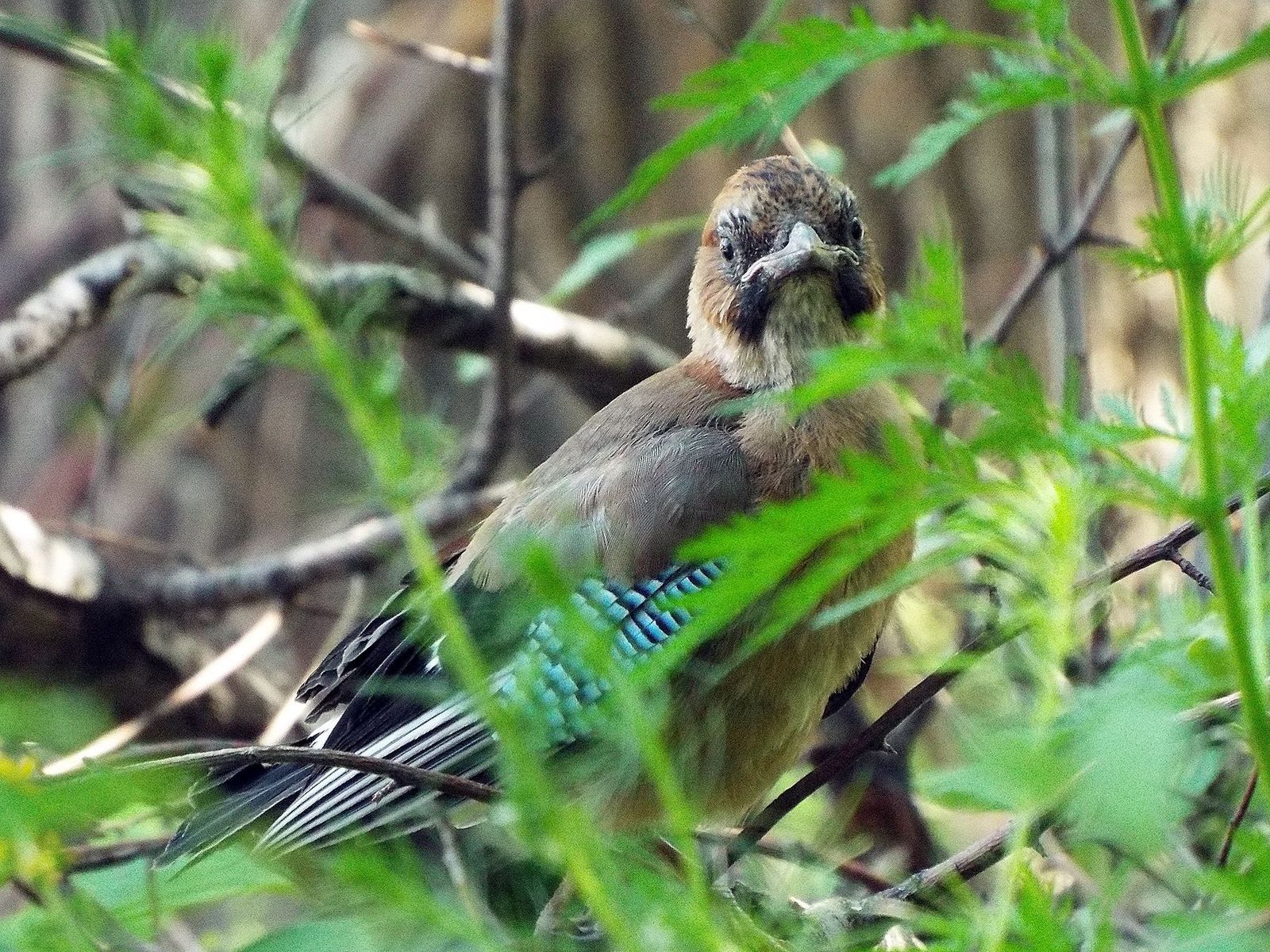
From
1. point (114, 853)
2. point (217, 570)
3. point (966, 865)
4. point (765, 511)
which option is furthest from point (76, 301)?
point (765, 511)

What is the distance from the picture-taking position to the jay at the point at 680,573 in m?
2.00

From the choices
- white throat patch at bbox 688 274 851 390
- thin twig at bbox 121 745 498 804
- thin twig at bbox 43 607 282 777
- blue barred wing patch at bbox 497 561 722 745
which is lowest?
thin twig at bbox 43 607 282 777

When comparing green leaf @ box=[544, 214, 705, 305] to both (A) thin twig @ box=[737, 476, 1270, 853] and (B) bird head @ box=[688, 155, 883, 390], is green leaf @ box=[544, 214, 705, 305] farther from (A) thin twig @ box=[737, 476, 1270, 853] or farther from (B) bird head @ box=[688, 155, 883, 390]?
(A) thin twig @ box=[737, 476, 1270, 853]

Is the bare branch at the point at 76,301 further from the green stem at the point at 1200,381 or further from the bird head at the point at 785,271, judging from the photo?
the green stem at the point at 1200,381

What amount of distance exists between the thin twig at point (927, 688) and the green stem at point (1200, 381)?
0.75 ft

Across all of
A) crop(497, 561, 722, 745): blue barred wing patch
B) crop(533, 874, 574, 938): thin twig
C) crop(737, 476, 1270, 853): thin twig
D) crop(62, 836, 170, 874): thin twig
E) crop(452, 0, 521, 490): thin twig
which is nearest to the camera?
crop(737, 476, 1270, 853): thin twig

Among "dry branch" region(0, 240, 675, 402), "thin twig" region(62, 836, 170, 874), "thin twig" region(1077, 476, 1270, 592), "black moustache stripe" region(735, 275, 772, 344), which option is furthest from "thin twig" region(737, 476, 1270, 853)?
"black moustache stripe" region(735, 275, 772, 344)

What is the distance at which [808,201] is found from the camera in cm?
245

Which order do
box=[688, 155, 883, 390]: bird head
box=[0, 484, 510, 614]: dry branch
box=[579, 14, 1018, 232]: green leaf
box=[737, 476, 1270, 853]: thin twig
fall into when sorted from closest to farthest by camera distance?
box=[579, 14, 1018, 232]: green leaf → box=[737, 476, 1270, 853]: thin twig → box=[688, 155, 883, 390]: bird head → box=[0, 484, 510, 614]: dry branch

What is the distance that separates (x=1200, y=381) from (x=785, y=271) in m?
1.73

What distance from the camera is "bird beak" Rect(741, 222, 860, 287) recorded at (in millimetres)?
2381

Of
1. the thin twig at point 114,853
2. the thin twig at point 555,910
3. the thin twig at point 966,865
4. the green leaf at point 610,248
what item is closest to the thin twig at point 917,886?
the thin twig at point 966,865

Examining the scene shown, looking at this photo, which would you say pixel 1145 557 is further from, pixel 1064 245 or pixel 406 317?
pixel 406 317

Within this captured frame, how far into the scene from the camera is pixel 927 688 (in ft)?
4.20
